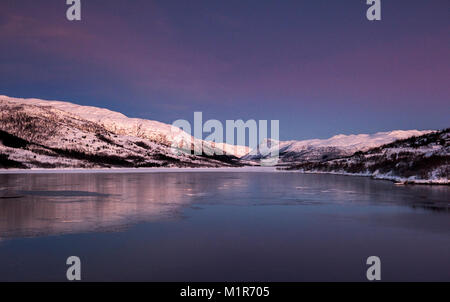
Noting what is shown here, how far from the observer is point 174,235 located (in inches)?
612

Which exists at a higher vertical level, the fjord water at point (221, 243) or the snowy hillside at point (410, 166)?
the snowy hillside at point (410, 166)

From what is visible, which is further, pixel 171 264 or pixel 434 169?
pixel 434 169

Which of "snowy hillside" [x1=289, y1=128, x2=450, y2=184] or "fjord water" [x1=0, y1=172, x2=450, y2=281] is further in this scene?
"snowy hillside" [x1=289, y1=128, x2=450, y2=184]

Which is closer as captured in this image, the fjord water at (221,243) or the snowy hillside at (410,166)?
the fjord water at (221,243)

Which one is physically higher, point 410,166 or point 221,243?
point 410,166

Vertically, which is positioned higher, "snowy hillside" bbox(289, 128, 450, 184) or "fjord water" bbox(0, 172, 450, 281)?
"snowy hillside" bbox(289, 128, 450, 184)

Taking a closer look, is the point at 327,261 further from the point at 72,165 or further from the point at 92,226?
the point at 72,165

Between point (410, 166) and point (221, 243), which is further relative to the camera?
point (410, 166)

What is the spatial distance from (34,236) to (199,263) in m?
8.67
